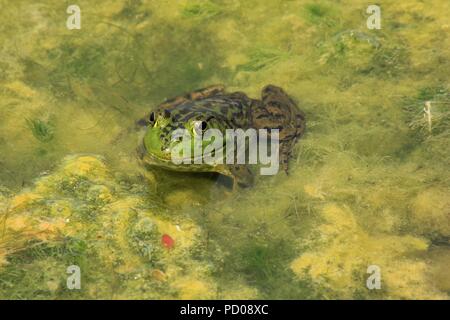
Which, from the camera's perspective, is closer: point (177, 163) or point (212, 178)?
point (177, 163)

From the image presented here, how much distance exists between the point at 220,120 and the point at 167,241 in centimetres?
119

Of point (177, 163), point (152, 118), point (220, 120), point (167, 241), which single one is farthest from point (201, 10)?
point (167, 241)

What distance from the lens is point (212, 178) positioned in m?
5.08

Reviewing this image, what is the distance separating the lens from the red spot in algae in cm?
436

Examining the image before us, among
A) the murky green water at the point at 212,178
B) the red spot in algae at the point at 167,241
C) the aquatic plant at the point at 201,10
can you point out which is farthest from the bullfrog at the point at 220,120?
the aquatic plant at the point at 201,10

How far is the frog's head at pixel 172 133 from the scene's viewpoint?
15.5 feet

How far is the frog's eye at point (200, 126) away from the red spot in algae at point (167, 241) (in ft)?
2.91

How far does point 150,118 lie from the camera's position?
487cm

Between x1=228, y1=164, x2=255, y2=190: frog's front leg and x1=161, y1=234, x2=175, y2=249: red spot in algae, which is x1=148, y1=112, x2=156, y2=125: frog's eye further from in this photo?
x1=161, y1=234, x2=175, y2=249: red spot in algae

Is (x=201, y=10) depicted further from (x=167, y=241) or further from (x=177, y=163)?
(x=167, y=241)

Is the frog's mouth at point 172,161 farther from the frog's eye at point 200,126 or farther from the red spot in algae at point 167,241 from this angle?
the red spot in algae at point 167,241

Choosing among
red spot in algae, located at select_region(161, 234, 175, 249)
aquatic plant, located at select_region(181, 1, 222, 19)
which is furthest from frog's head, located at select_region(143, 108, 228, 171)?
aquatic plant, located at select_region(181, 1, 222, 19)

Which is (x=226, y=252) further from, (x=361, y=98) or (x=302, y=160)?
(x=361, y=98)
